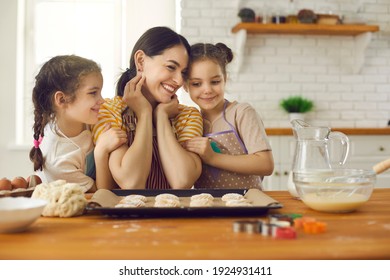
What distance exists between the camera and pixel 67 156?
1451 mm

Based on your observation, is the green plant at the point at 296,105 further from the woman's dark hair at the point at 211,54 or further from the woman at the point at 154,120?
the woman at the point at 154,120

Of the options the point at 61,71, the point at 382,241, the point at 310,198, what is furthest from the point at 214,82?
the point at 382,241

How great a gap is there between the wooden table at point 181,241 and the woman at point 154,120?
525 mm

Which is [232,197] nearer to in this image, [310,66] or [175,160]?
[175,160]

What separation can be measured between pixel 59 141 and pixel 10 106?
2.11 m

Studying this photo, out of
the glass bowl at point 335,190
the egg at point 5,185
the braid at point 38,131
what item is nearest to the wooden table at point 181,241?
the glass bowl at point 335,190

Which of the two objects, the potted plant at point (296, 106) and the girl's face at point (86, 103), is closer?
the girl's face at point (86, 103)

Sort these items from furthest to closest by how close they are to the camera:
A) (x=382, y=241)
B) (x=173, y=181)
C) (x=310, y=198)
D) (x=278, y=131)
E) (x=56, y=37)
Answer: (x=56, y=37) → (x=278, y=131) → (x=173, y=181) → (x=310, y=198) → (x=382, y=241)

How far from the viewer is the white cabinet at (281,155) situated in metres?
3.07

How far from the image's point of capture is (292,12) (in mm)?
3566

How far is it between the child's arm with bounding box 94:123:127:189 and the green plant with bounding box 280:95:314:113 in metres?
2.29

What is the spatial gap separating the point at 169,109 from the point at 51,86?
1.34 ft

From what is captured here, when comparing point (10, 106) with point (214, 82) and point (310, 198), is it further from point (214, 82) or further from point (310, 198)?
point (310, 198)

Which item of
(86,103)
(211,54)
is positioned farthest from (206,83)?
(86,103)
